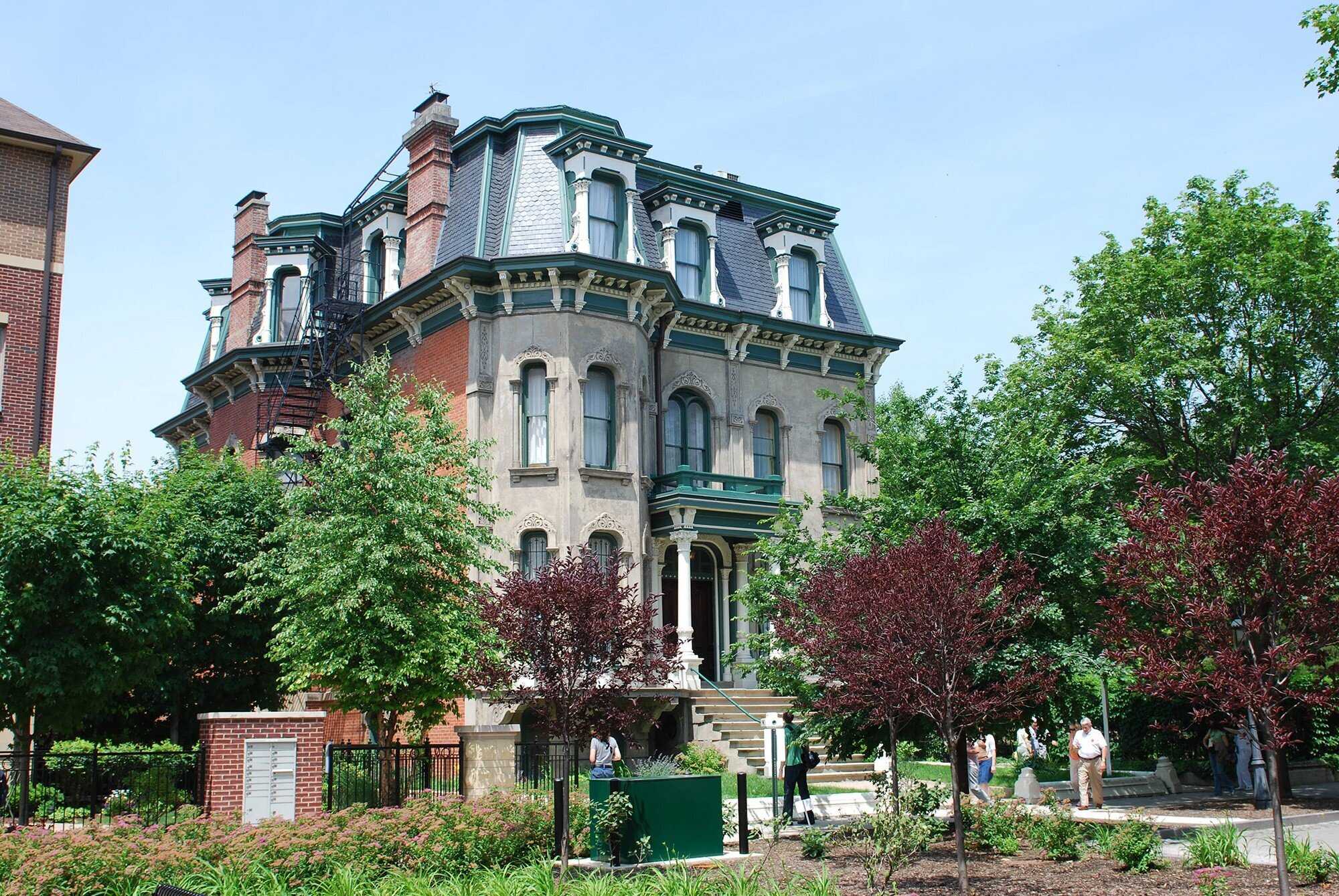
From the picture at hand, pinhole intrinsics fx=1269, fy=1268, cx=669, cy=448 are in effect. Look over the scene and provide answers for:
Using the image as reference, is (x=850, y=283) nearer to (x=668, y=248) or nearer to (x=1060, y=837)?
(x=668, y=248)

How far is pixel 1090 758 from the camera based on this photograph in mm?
21000

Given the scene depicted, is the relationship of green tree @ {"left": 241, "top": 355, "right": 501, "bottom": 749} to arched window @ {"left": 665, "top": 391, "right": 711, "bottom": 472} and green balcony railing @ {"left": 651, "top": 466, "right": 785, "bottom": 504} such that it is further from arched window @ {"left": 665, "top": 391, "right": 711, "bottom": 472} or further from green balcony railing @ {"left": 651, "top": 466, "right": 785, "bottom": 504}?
arched window @ {"left": 665, "top": 391, "right": 711, "bottom": 472}

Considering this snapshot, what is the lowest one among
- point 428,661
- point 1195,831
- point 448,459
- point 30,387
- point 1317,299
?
point 1195,831

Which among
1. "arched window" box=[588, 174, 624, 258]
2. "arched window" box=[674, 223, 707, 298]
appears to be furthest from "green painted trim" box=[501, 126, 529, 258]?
"arched window" box=[674, 223, 707, 298]

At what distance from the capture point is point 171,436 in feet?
138

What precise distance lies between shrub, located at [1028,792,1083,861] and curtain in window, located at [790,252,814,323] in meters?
19.5

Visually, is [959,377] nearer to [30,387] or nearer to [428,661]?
[428,661]

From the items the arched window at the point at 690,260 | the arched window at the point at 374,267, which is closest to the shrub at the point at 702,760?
the arched window at the point at 690,260

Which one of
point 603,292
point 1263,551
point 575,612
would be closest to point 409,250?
point 603,292

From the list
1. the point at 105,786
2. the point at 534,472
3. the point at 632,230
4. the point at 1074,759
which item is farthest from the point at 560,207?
the point at 1074,759

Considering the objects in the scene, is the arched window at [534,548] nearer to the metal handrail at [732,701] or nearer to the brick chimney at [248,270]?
the metal handrail at [732,701]

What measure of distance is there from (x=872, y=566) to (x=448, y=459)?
11.7 meters

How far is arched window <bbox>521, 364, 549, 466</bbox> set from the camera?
27875mm

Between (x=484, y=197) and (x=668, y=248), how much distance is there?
4774mm
